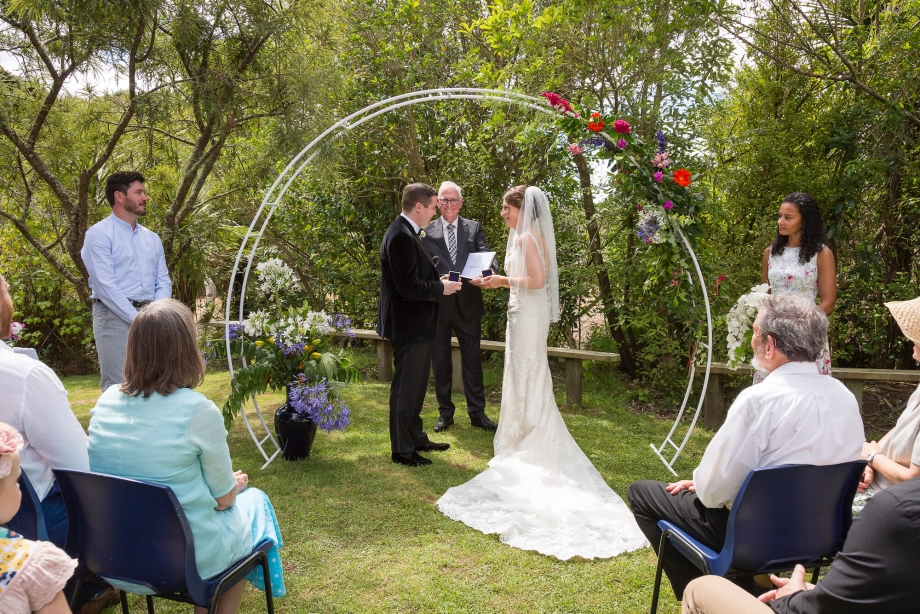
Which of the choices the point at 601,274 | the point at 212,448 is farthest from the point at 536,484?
the point at 601,274

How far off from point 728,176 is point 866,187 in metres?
1.16

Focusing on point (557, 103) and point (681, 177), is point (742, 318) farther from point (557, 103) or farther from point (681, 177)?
point (557, 103)

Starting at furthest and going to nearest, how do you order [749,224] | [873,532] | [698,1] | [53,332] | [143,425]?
[53,332] < [749,224] < [698,1] < [143,425] < [873,532]

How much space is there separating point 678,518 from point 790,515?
442 millimetres

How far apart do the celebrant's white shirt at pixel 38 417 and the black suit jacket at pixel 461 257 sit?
11.7 feet

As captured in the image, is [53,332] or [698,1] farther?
[53,332]

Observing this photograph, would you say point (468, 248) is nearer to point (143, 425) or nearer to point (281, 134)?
point (281, 134)

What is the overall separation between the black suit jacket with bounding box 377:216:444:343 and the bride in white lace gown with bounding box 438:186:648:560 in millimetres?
562

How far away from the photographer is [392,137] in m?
7.48

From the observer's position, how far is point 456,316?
5516 millimetres

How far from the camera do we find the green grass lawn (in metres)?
2.82

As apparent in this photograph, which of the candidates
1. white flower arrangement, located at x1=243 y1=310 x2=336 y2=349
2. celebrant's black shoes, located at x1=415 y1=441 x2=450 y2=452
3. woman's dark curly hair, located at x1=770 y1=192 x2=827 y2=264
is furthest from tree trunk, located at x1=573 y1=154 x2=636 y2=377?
white flower arrangement, located at x1=243 y1=310 x2=336 y2=349

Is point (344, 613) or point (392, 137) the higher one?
point (392, 137)

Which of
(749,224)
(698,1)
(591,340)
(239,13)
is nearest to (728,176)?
(749,224)
